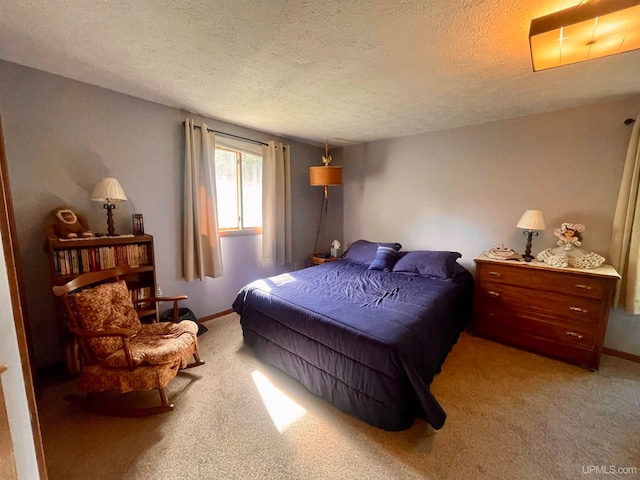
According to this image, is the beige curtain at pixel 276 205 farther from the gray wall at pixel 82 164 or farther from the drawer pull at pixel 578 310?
the drawer pull at pixel 578 310

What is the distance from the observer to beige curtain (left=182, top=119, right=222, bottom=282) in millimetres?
2684

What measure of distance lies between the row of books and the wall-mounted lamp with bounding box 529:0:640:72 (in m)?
3.06

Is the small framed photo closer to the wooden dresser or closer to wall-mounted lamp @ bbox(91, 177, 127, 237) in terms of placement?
wall-mounted lamp @ bbox(91, 177, 127, 237)

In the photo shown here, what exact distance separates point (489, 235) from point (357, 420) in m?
2.51

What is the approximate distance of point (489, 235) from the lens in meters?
3.00

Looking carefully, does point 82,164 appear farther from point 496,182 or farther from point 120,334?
point 496,182

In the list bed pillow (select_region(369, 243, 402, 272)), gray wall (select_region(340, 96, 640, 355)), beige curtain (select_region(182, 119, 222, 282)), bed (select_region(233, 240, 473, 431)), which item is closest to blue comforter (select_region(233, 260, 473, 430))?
bed (select_region(233, 240, 473, 431))

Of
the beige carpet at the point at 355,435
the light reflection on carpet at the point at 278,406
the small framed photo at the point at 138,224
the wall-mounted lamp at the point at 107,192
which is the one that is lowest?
the light reflection on carpet at the point at 278,406

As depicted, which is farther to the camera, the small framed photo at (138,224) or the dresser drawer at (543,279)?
the small framed photo at (138,224)

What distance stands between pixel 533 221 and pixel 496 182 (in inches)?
26.3

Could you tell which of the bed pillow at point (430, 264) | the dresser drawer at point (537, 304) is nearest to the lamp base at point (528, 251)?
the dresser drawer at point (537, 304)

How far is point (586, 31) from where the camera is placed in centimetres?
123

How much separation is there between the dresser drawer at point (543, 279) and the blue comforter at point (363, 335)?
1.00ft

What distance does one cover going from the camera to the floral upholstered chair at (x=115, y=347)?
161 cm
